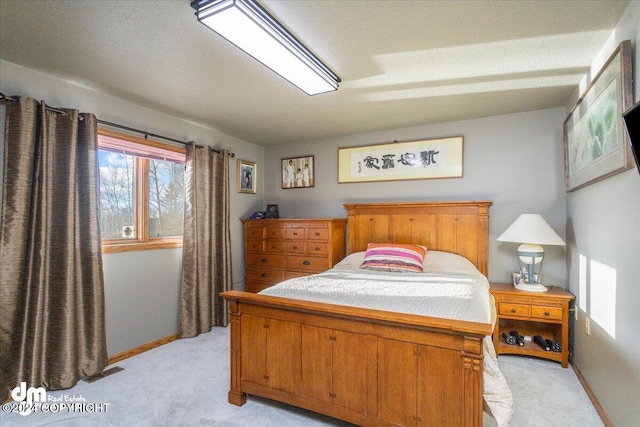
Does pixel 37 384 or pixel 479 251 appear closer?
pixel 37 384

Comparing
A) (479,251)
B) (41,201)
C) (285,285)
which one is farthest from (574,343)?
(41,201)

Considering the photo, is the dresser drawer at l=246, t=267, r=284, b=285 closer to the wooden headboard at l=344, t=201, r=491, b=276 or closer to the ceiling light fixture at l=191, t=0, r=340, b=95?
the wooden headboard at l=344, t=201, r=491, b=276

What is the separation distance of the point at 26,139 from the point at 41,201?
44 cm

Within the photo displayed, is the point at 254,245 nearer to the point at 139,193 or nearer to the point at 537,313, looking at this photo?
the point at 139,193

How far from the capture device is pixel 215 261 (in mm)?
3670

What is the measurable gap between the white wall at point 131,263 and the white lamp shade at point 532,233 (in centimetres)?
332

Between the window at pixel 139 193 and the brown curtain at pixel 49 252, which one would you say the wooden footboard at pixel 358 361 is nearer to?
Result: the brown curtain at pixel 49 252

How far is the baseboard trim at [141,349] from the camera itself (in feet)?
9.22

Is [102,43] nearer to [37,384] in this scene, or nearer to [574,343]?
[37,384]

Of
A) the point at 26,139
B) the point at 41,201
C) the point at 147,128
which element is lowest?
the point at 41,201

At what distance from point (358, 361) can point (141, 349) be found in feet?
7.67

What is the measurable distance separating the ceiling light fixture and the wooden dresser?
180cm

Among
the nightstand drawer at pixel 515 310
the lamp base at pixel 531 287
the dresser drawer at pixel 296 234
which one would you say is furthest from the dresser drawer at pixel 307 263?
the lamp base at pixel 531 287

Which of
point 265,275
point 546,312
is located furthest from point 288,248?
point 546,312
